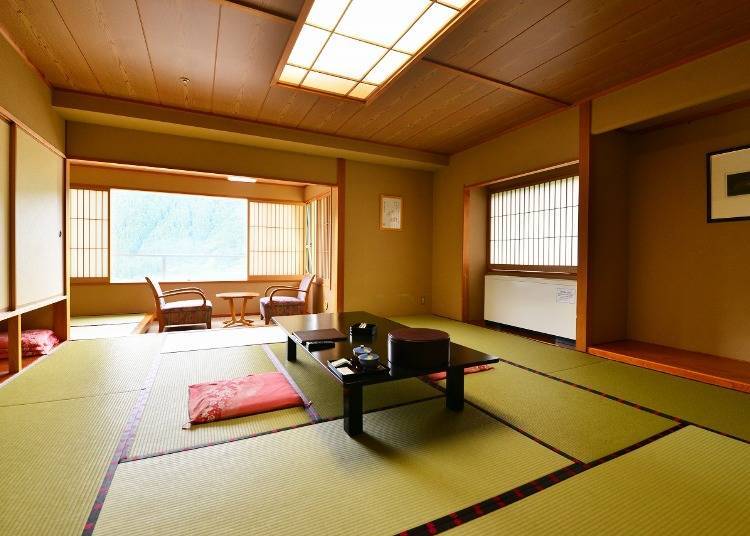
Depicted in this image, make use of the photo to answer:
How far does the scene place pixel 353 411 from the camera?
6.11 ft

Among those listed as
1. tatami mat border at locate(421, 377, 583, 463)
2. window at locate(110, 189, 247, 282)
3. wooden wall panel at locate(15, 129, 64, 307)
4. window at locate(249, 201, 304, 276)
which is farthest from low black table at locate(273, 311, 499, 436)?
window at locate(110, 189, 247, 282)

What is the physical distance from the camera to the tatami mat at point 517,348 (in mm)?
3146

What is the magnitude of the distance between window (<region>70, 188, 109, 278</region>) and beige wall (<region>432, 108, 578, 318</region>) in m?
5.15

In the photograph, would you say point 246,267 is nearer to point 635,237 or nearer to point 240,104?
point 240,104

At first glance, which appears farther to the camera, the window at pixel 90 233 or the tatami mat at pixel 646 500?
the window at pixel 90 233

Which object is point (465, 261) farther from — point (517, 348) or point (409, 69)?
point (409, 69)

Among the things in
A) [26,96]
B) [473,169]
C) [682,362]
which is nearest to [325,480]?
[682,362]

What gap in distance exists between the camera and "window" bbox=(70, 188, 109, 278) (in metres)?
5.71

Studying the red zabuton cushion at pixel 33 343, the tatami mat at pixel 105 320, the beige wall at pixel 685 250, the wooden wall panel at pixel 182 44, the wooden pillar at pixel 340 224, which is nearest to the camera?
the wooden wall panel at pixel 182 44

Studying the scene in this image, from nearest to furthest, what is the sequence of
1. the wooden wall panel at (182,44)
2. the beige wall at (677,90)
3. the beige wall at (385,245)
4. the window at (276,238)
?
the wooden wall panel at (182,44) → the beige wall at (677,90) → the beige wall at (385,245) → the window at (276,238)

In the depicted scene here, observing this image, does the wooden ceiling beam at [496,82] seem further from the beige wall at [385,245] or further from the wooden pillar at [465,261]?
the beige wall at [385,245]

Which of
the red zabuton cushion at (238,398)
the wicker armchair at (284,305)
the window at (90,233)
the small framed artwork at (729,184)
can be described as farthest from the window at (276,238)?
the small framed artwork at (729,184)

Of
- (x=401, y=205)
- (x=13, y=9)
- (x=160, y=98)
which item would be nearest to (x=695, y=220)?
(x=401, y=205)

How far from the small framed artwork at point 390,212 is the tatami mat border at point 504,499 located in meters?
4.11
